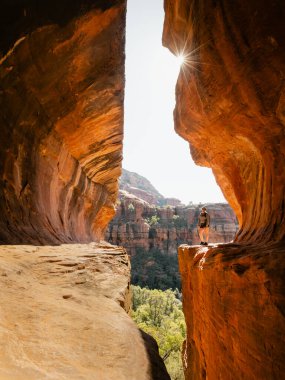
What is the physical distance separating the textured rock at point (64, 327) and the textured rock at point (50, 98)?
2.50 meters

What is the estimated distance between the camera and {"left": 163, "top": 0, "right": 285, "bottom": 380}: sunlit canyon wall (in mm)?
4547

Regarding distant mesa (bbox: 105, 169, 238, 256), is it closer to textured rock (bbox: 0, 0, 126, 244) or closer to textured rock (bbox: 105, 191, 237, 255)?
textured rock (bbox: 105, 191, 237, 255)

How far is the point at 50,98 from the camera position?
9016 millimetres

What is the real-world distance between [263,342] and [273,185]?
12.6 ft

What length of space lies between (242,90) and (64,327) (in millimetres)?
6567

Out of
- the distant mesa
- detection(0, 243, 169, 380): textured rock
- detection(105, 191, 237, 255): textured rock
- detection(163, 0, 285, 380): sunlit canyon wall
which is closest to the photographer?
detection(0, 243, 169, 380): textured rock

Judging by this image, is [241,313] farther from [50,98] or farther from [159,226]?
[159,226]

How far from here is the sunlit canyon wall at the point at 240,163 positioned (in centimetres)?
455

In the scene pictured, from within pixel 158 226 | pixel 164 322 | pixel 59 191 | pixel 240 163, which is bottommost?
pixel 164 322

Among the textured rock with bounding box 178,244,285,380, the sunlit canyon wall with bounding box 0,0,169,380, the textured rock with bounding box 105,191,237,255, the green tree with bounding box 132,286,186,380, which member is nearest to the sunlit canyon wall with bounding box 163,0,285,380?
the textured rock with bounding box 178,244,285,380

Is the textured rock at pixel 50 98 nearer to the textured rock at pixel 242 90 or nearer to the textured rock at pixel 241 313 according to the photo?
the textured rock at pixel 242 90

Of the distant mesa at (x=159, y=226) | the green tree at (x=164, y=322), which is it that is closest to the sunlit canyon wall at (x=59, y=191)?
the green tree at (x=164, y=322)

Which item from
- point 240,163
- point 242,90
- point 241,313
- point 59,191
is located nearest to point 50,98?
point 59,191

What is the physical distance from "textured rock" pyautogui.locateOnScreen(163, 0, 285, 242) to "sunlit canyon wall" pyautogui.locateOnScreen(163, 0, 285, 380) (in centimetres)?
2
